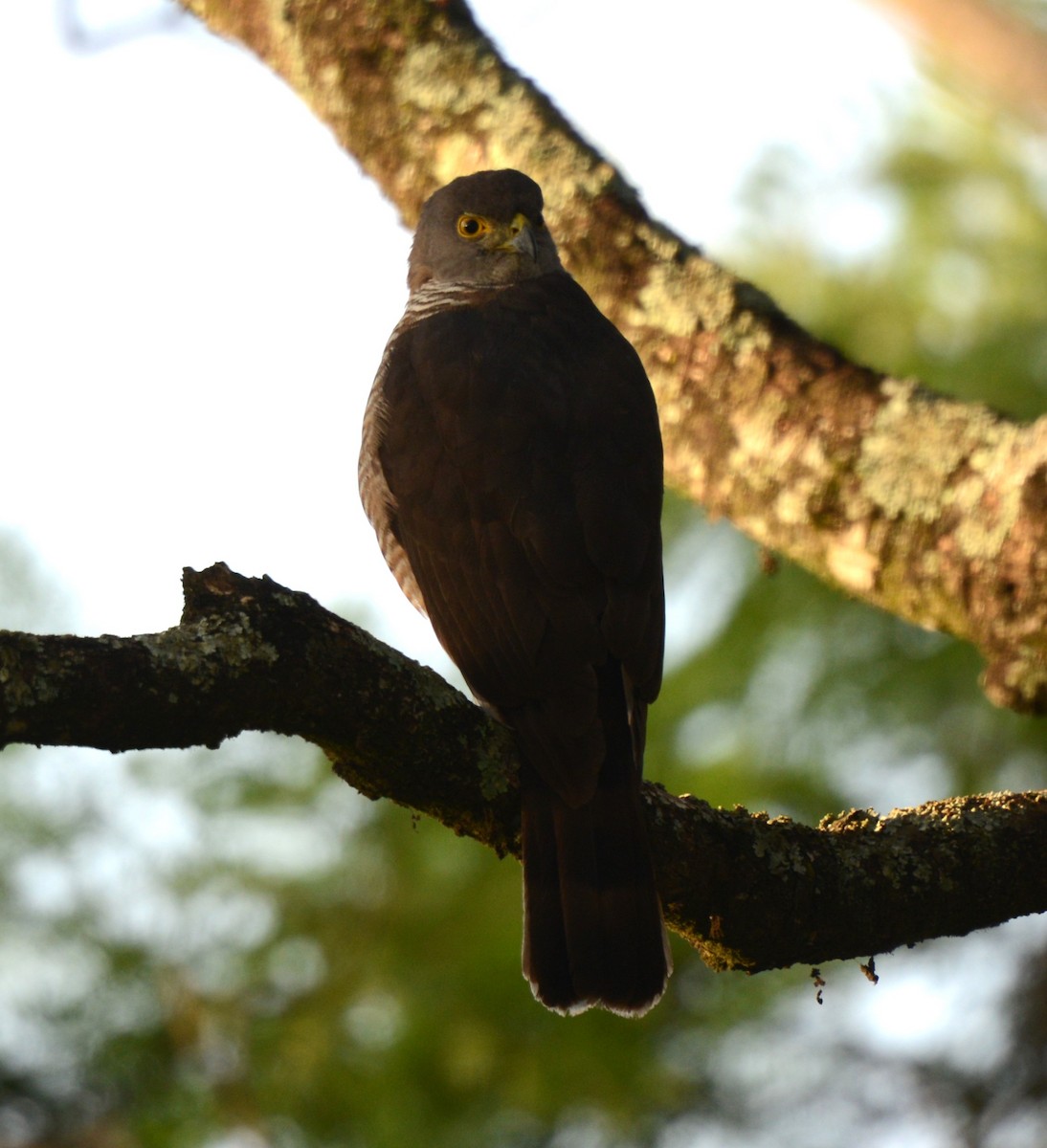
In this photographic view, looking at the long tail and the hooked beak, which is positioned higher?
the hooked beak

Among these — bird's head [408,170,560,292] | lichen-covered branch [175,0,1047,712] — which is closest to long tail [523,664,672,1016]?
lichen-covered branch [175,0,1047,712]

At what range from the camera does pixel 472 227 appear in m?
4.54

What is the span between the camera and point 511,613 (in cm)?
333

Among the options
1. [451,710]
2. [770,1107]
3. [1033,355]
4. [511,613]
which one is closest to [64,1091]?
[770,1107]

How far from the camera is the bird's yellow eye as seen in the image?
448 centimetres

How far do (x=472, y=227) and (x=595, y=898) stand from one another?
2.24 m

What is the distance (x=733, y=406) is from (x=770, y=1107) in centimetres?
255

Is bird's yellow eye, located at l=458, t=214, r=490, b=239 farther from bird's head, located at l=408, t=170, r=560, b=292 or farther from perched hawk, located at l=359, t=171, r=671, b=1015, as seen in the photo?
perched hawk, located at l=359, t=171, r=671, b=1015

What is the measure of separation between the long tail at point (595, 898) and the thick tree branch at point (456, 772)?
54 mm

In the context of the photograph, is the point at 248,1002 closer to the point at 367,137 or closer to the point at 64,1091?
the point at 64,1091

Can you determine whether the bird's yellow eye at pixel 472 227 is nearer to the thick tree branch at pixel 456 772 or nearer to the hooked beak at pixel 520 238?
the hooked beak at pixel 520 238

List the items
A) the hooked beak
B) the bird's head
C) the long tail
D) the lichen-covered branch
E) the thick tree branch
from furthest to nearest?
the hooked beak
the bird's head
the lichen-covered branch
the long tail
the thick tree branch

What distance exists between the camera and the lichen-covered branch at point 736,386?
11.5 ft

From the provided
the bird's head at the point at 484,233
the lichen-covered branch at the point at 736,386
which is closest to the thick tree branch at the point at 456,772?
the lichen-covered branch at the point at 736,386
